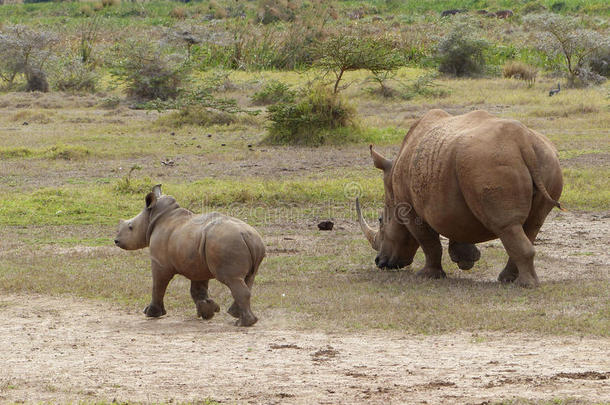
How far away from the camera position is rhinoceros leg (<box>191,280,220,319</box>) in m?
7.85

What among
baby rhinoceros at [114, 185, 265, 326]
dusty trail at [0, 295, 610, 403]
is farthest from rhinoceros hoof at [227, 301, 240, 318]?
dusty trail at [0, 295, 610, 403]

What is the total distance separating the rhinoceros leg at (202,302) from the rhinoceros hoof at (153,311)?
1.01ft

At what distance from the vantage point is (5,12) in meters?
63.9

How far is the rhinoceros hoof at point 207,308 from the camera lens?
785cm

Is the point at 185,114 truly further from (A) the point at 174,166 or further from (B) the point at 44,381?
(B) the point at 44,381

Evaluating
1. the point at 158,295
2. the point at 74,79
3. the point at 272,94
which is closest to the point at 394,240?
the point at 158,295

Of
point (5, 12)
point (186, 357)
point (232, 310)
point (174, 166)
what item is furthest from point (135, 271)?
point (5, 12)

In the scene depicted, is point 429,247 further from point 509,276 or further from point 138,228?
point 138,228

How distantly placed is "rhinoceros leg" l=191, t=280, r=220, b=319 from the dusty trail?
0.32ft

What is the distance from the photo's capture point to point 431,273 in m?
9.70

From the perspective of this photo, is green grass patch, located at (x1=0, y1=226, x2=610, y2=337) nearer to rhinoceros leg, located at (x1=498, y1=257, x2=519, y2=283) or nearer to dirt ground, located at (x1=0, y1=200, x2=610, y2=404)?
rhinoceros leg, located at (x1=498, y1=257, x2=519, y2=283)

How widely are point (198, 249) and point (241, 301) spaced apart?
57 centimetres

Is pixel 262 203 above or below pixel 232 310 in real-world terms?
below

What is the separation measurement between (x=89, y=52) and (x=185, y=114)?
1565 centimetres
